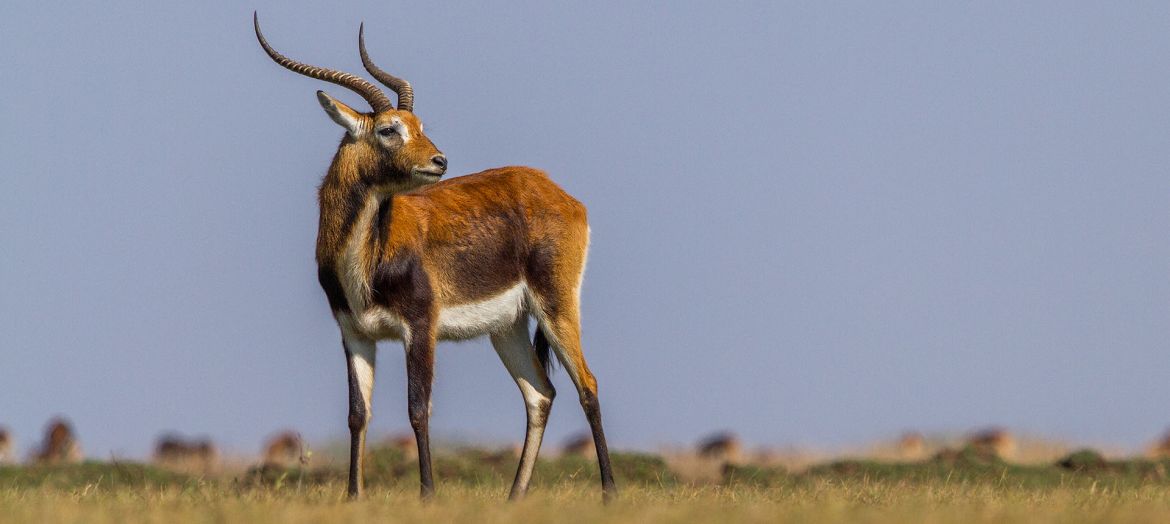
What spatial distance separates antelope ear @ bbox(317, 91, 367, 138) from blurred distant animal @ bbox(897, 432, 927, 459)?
1058 cm

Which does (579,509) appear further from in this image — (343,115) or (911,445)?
(911,445)

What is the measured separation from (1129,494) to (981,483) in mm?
2605

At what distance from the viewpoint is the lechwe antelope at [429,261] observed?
1218 centimetres

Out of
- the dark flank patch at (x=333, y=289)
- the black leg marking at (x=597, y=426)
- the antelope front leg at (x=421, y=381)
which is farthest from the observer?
the black leg marking at (x=597, y=426)

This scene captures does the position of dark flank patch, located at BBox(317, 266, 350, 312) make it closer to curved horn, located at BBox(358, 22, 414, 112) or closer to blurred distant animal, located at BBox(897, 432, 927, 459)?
curved horn, located at BBox(358, 22, 414, 112)

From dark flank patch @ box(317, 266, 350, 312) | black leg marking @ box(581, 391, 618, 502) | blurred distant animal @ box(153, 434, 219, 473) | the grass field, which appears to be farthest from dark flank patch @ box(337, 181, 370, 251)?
blurred distant animal @ box(153, 434, 219, 473)

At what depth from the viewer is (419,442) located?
477 inches

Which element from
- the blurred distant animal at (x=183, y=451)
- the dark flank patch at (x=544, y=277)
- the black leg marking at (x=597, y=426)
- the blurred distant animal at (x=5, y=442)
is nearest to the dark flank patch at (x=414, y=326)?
the dark flank patch at (x=544, y=277)

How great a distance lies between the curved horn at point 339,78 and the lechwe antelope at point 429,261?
12mm

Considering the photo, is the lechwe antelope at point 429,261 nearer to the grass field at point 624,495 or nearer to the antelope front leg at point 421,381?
the antelope front leg at point 421,381

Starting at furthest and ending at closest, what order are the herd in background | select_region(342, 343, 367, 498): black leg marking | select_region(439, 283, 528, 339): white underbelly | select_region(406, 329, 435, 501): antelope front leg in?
the herd in background → select_region(439, 283, 528, 339): white underbelly → select_region(342, 343, 367, 498): black leg marking → select_region(406, 329, 435, 501): antelope front leg

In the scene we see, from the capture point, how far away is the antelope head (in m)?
12.1

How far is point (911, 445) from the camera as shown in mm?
22578

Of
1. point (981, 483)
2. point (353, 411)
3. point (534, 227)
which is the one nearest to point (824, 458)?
point (981, 483)
